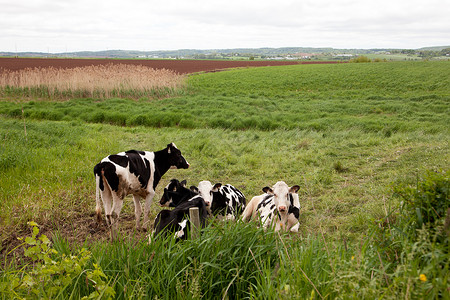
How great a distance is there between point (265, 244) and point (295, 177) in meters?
4.75

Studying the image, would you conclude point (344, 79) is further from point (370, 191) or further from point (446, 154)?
point (370, 191)

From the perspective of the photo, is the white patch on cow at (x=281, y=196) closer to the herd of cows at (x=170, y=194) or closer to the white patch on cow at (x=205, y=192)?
the herd of cows at (x=170, y=194)

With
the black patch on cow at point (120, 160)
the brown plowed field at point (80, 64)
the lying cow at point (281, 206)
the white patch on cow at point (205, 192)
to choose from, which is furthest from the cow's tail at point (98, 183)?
the brown plowed field at point (80, 64)

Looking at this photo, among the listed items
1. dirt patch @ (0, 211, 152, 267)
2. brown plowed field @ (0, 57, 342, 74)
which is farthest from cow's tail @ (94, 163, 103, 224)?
brown plowed field @ (0, 57, 342, 74)

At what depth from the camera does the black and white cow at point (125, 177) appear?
5.49 meters

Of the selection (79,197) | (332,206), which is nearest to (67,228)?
(79,197)

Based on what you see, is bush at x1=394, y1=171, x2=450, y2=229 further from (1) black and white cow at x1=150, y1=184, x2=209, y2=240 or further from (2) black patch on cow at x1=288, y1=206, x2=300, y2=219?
(2) black patch on cow at x1=288, y1=206, x2=300, y2=219

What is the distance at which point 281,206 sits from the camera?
532 cm

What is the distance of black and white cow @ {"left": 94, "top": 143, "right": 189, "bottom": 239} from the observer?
18.0 feet

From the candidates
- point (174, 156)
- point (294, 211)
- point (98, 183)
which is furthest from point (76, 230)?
point (294, 211)

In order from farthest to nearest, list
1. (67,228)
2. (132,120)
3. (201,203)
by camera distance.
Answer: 1. (132,120)
2. (67,228)
3. (201,203)

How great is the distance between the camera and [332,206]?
653cm

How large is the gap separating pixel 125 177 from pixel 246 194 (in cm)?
300

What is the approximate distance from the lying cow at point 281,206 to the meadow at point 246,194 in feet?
1.10
